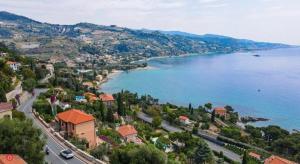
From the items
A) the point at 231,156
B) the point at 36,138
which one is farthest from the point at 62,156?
the point at 231,156

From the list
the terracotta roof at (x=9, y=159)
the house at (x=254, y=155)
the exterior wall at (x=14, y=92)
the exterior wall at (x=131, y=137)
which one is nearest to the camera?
the terracotta roof at (x=9, y=159)

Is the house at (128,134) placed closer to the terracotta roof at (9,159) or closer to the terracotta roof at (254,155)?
the terracotta roof at (254,155)

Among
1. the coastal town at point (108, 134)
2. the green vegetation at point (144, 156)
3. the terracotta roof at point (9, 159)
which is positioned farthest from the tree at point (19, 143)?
the green vegetation at point (144, 156)

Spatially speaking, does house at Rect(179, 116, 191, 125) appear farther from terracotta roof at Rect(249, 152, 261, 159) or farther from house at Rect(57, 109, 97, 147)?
house at Rect(57, 109, 97, 147)

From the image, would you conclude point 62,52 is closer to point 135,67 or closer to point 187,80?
point 135,67

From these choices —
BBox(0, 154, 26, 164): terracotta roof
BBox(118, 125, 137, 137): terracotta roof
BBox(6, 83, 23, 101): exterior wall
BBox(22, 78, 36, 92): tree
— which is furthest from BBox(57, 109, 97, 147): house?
BBox(22, 78, 36, 92): tree

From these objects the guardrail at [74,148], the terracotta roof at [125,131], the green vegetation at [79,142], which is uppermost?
the guardrail at [74,148]

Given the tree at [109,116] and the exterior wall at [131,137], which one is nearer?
the exterior wall at [131,137]
